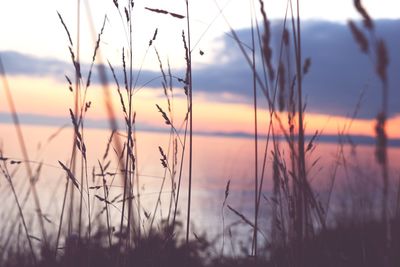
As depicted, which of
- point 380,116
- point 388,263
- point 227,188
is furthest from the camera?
point 227,188

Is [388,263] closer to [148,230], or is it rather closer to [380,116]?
→ [380,116]

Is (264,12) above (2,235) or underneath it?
above

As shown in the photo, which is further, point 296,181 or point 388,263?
point 296,181

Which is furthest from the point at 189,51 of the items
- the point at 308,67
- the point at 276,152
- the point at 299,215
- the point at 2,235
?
the point at 2,235

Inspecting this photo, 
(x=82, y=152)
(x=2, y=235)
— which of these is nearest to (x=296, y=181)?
(x=82, y=152)

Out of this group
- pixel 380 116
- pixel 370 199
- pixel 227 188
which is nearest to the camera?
pixel 380 116

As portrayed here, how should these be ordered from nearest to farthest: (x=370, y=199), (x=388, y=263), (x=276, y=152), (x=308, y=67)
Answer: (x=388, y=263) → (x=308, y=67) → (x=276, y=152) → (x=370, y=199)

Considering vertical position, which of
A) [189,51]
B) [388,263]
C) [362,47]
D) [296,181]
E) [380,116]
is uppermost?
[189,51]

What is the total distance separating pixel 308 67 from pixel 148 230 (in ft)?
3.62

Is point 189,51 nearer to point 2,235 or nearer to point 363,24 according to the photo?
point 363,24

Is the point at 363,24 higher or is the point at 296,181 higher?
the point at 363,24

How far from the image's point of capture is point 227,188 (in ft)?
6.08

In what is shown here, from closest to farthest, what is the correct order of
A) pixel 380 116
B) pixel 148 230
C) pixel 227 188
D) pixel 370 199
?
pixel 380 116 → pixel 227 188 → pixel 148 230 → pixel 370 199

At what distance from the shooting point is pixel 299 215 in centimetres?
130
